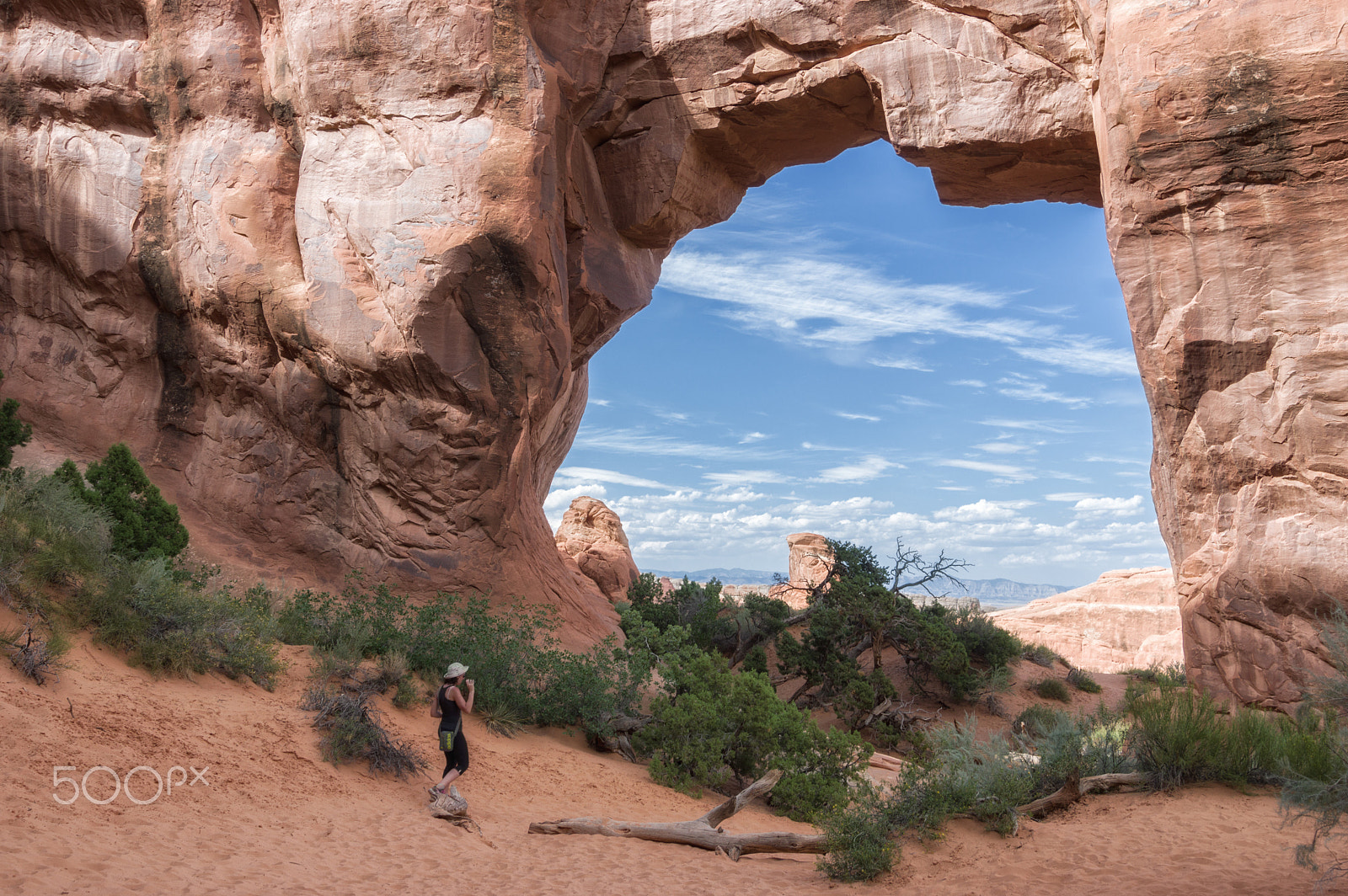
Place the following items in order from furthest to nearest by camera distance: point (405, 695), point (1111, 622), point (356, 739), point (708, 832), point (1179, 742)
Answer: point (1111, 622)
point (405, 695)
point (356, 739)
point (708, 832)
point (1179, 742)

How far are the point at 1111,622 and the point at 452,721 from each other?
1293 inches

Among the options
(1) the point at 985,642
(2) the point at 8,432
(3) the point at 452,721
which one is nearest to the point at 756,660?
(1) the point at 985,642

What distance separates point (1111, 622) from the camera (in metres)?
35.1

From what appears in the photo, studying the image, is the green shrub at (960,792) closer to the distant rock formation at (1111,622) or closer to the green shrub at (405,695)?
the green shrub at (405,695)

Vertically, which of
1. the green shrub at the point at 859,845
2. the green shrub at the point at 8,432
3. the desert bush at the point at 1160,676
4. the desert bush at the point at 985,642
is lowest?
the green shrub at the point at 859,845

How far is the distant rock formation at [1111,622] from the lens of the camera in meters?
32.0

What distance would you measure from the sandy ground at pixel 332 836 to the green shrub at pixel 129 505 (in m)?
2.49

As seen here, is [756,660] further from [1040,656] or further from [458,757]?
[458,757]

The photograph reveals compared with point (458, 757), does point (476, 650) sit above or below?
above

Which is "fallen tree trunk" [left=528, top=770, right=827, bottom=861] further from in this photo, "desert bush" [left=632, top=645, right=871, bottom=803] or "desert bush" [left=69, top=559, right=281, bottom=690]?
Answer: "desert bush" [left=69, top=559, right=281, bottom=690]

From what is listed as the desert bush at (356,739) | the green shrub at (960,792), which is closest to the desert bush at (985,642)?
the green shrub at (960,792)

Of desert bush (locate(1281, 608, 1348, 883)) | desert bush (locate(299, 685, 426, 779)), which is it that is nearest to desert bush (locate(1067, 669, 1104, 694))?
desert bush (locate(1281, 608, 1348, 883))

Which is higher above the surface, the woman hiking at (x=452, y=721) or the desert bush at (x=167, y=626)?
the desert bush at (x=167, y=626)

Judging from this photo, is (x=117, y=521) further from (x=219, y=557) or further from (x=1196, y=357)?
(x=1196, y=357)
